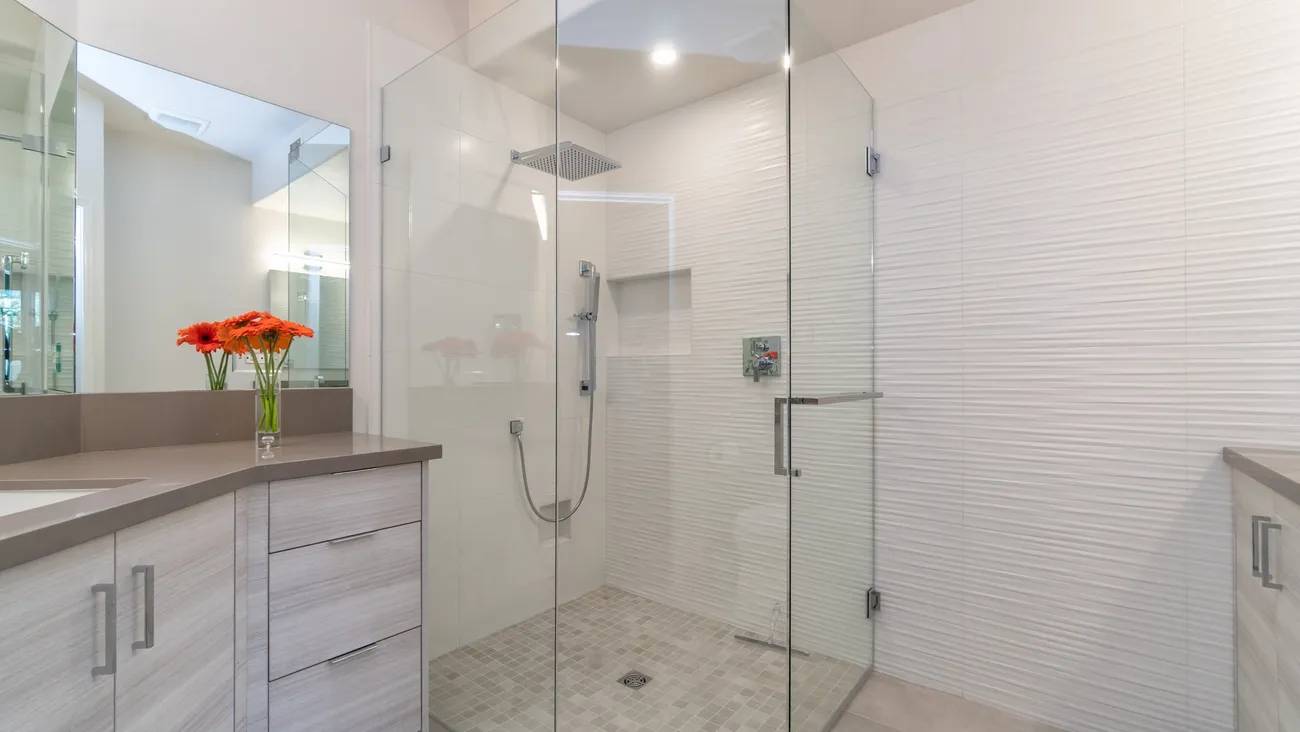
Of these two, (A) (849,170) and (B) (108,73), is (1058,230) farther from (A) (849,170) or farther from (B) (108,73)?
(B) (108,73)

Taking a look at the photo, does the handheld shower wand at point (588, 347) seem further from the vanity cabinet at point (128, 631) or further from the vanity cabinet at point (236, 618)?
the vanity cabinet at point (128, 631)

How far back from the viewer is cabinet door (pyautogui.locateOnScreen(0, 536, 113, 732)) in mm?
683

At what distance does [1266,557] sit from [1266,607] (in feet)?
0.43

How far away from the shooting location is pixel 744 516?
4.86 feet

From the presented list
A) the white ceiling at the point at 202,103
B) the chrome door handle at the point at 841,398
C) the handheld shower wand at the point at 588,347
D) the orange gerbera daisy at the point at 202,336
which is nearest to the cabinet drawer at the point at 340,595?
the handheld shower wand at the point at 588,347

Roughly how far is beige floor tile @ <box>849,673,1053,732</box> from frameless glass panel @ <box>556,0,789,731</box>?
0.64 meters

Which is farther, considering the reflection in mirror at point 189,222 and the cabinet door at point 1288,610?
the reflection in mirror at point 189,222

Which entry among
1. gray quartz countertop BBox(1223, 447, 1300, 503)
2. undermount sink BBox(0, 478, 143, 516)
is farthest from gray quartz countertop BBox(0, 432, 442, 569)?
gray quartz countertop BBox(1223, 447, 1300, 503)

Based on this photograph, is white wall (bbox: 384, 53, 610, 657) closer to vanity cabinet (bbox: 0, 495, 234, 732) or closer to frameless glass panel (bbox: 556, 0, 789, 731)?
frameless glass panel (bbox: 556, 0, 789, 731)

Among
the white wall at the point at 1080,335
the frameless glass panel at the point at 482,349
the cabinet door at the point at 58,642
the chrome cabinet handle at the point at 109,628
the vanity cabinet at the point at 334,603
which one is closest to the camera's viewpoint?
the cabinet door at the point at 58,642

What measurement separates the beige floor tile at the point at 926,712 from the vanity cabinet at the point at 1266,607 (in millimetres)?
583

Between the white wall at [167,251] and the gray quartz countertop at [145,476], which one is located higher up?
the white wall at [167,251]

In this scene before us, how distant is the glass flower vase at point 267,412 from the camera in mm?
1529

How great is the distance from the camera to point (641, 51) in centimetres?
153
